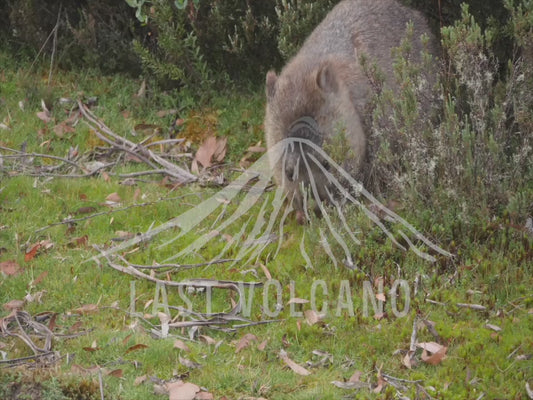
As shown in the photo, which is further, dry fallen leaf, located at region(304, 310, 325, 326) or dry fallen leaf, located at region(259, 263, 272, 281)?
dry fallen leaf, located at region(259, 263, 272, 281)

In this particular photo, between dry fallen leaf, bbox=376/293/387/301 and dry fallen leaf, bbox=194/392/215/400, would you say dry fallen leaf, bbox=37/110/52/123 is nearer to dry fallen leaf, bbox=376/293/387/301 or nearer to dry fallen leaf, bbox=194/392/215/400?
dry fallen leaf, bbox=376/293/387/301

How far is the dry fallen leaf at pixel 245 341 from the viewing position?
16.0 ft

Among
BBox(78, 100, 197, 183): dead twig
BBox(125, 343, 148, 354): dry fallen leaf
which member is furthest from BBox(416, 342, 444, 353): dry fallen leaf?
BBox(78, 100, 197, 183): dead twig

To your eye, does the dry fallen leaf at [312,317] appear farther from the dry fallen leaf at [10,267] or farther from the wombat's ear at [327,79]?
the dry fallen leaf at [10,267]

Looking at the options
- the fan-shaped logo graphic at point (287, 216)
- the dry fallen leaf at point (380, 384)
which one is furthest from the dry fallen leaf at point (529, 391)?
the fan-shaped logo graphic at point (287, 216)

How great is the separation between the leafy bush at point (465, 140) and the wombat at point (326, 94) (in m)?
0.34

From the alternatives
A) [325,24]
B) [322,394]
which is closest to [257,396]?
[322,394]

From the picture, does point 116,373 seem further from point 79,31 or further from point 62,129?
point 79,31

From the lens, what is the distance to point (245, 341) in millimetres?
4930

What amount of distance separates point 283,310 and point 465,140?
1732 mm

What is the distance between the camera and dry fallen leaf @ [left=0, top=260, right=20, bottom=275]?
5.82m

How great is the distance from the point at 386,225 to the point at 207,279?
4.55 feet

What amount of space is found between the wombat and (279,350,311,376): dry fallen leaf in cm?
158

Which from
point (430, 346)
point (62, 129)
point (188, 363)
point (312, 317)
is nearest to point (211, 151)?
point (62, 129)
